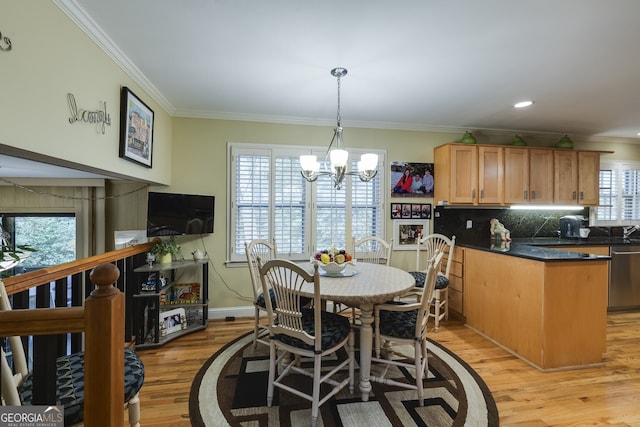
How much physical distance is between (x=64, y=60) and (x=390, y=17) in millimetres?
1952

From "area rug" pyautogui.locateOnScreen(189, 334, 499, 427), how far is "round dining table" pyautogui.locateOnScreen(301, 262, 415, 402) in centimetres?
18

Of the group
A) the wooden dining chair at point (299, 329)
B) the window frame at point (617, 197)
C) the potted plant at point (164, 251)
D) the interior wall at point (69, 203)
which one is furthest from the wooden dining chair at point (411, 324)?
the window frame at point (617, 197)

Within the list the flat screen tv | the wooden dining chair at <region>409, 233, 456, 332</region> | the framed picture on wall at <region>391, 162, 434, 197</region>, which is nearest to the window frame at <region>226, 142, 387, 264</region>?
the framed picture on wall at <region>391, 162, 434, 197</region>

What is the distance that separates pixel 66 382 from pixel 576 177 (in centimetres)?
567

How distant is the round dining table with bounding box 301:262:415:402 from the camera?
6.60 feet

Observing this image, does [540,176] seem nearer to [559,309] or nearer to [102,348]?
[559,309]

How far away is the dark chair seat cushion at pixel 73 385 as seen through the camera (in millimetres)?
1183

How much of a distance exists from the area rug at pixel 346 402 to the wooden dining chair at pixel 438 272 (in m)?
0.80

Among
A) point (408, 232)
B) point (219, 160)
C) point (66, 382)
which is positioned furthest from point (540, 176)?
point (66, 382)

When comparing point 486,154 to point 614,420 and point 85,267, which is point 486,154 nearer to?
point 614,420

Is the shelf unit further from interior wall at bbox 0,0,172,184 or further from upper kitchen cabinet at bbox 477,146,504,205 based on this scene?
upper kitchen cabinet at bbox 477,146,504,205

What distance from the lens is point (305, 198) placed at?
12.8 feet

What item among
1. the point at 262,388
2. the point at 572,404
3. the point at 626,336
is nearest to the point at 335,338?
the point at 262,388

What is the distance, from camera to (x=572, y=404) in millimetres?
2146
